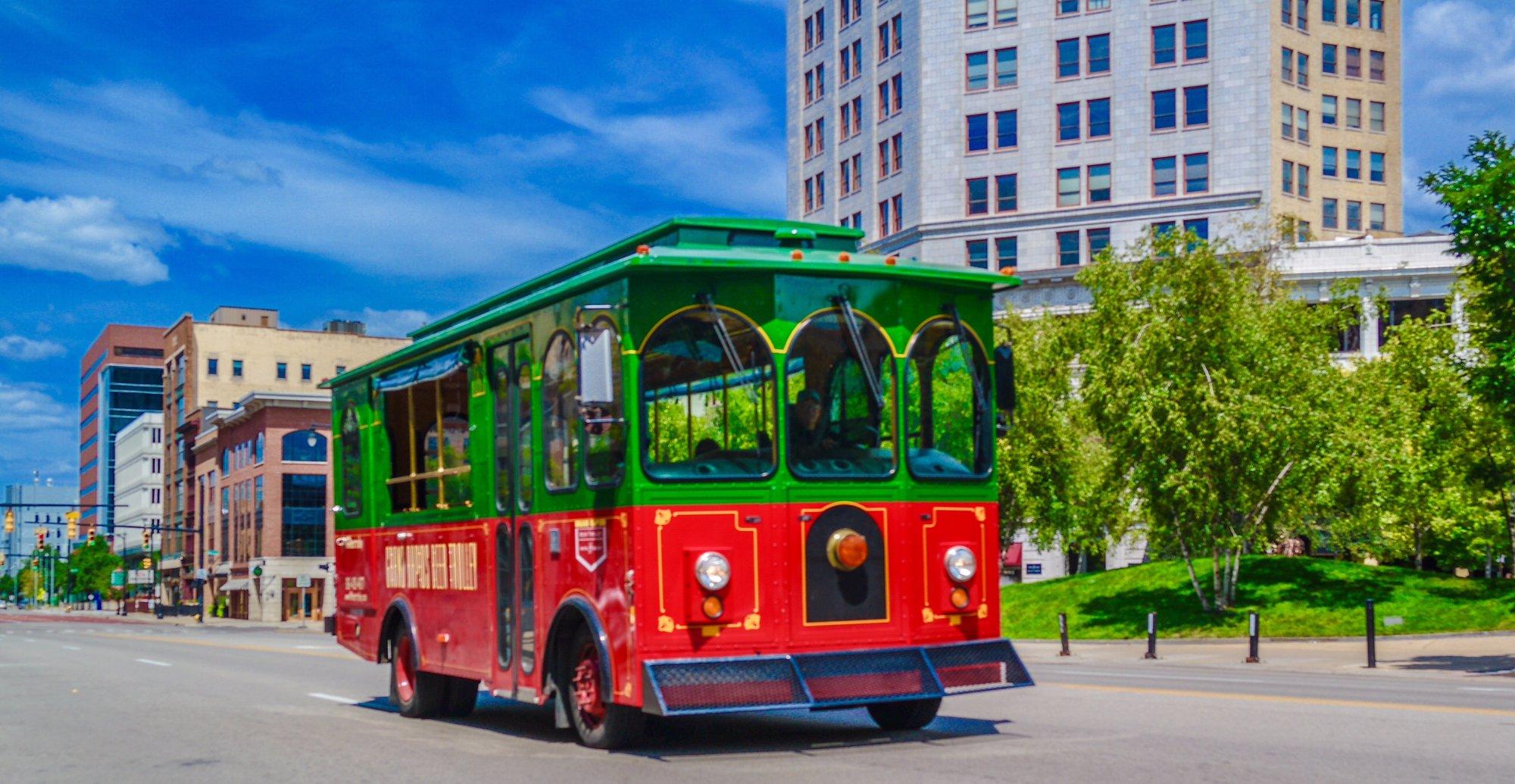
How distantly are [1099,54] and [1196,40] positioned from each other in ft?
13.5

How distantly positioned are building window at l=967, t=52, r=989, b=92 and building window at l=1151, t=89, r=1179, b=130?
24.6 ft

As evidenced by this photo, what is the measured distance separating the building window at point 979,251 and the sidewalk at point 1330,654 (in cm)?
3771

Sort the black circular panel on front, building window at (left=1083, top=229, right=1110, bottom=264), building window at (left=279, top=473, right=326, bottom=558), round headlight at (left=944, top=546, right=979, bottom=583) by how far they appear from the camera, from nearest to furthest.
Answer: the black circular panel on front
round headlight at (left=944, top=546, right=979, bottom=583)
building window at (left=1083, top=229, right=1110, bottom=264)
building window at (left=279, top=473, right=326, bottom=558)

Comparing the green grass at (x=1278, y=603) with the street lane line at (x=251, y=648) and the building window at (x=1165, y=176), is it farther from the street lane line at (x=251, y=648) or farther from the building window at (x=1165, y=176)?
the building window at (x=1165, y=176)

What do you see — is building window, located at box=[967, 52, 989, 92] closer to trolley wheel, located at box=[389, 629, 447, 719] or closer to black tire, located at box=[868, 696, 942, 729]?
trolley wheel, located at box=[389, 629, 447, 719]

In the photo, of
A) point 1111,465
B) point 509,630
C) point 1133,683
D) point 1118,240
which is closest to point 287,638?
point 1111,465

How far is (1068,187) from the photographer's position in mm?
71688

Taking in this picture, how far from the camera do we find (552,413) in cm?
1170

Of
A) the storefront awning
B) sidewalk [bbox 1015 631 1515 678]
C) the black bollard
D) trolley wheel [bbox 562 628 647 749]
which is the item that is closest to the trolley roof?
the storefront awning

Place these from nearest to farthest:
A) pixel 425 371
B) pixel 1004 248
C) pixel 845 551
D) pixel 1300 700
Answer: pixel 845 551 → pixel 425 371 → pixel 1300 700 → pixel 1004 248

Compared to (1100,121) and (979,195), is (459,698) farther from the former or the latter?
(1100,121)

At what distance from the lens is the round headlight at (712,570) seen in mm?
10500

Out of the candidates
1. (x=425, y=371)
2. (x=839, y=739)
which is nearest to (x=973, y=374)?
(x=839, y=739)

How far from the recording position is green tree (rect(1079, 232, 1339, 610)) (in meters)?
34.7
